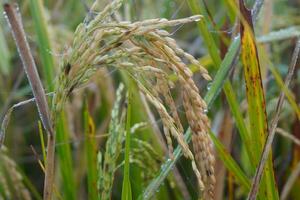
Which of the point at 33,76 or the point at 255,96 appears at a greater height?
the point at 33,76

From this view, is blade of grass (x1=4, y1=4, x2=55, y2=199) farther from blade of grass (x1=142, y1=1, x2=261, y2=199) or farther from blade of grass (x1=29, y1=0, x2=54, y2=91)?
blade of grass (x1=29, y1=0, x2=54, y2=91)

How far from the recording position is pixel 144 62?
23.5 inches

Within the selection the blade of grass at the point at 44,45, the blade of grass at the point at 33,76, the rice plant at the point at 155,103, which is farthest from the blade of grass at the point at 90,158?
the blade of grass at the point at 33,76

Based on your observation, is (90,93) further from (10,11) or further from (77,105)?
(10,11)

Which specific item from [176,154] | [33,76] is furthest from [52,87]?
[33,76]

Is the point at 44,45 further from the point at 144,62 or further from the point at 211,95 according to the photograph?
the point at 144,62

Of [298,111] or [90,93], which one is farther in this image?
[90,93]

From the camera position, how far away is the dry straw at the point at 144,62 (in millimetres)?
568

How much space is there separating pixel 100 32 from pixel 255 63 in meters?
0.25

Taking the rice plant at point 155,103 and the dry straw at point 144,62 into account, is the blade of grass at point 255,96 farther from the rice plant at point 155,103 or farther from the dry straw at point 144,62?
the dry straw at point 144,62

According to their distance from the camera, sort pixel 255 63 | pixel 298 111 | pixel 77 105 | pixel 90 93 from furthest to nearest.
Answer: pixel 90 93, pixel 77 105, pixel 298 111, pixel 255 63

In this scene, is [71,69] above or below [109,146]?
above

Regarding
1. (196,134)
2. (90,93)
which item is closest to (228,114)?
(196,134)

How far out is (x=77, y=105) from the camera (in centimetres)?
132
